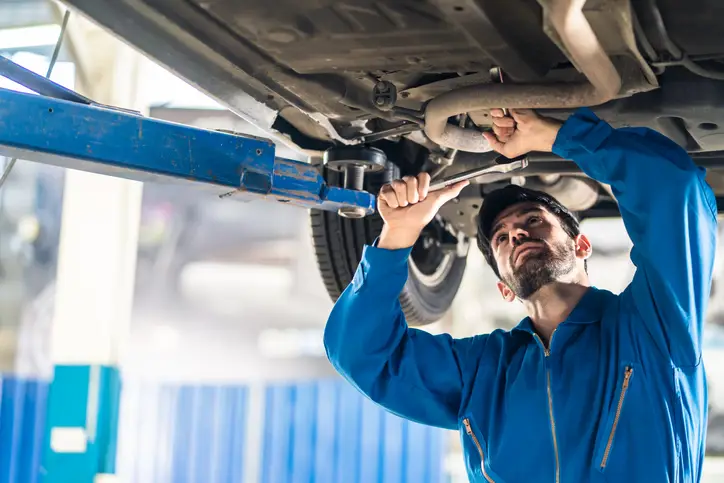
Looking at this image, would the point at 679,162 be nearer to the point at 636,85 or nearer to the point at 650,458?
the point at 636,85

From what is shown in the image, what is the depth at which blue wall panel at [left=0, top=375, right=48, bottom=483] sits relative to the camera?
521 cm

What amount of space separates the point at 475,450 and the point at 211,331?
5.83m

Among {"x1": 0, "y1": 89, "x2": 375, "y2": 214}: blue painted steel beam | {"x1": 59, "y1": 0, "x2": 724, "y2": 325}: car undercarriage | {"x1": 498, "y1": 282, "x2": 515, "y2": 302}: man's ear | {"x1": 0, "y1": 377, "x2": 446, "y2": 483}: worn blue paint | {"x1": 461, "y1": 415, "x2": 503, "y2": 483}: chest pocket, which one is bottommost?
{"x1": 0, "y1": 377, "x2": 446, "y2": 483}: worn blue paint

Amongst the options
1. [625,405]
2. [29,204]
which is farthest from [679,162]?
[29,204]

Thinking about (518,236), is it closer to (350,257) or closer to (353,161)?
(353,161)

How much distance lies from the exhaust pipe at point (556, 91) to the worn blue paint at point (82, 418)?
14.0 feet

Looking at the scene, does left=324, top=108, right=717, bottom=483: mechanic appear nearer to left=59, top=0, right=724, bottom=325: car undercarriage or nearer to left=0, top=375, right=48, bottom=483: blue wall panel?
left=59, top=0, right=724, bottom=325: car undercarriage

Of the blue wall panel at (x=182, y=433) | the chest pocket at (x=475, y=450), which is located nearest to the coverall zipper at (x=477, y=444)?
the chest pocket at (x=475, y=450)

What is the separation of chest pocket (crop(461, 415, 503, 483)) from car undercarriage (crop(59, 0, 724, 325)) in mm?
568

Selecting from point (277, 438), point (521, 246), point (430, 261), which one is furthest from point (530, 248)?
point (277, 438)

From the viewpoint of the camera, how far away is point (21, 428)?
5.26m

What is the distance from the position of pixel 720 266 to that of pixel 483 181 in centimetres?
433

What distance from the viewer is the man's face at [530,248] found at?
1.63 meters

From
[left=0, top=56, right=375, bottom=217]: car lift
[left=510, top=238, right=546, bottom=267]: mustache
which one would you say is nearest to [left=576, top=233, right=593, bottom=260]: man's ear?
[left=510, top=238, right=546, bottom=267]: mustache
